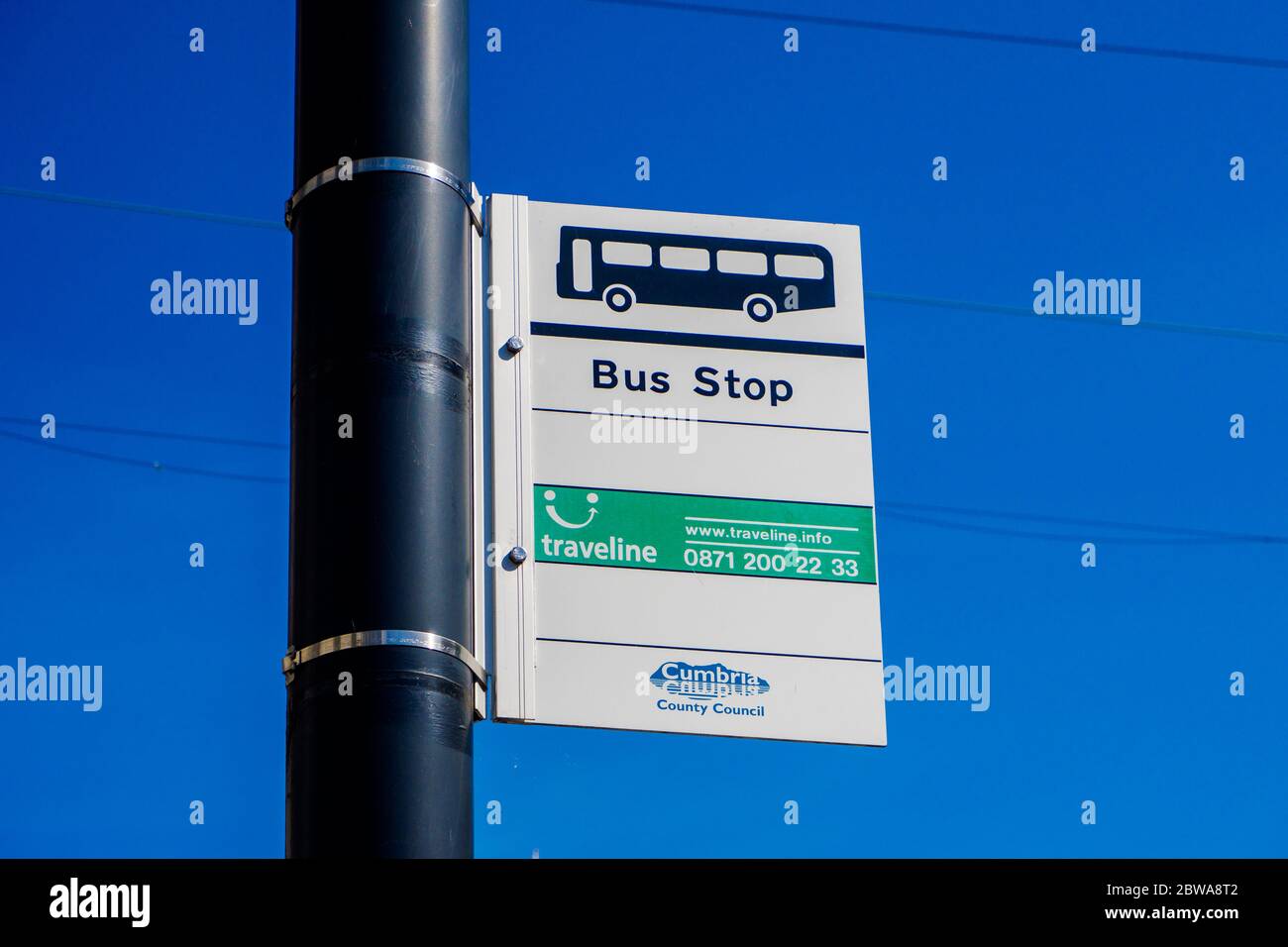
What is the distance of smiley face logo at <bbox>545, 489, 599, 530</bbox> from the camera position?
6.14m

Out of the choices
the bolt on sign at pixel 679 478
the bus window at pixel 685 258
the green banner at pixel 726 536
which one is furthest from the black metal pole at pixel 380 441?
the bus window at pixel 685 258

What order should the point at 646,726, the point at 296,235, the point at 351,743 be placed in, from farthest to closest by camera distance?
the point at 646,726, the point at 296,235, the point at 351,743

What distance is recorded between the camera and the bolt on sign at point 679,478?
20.1ft

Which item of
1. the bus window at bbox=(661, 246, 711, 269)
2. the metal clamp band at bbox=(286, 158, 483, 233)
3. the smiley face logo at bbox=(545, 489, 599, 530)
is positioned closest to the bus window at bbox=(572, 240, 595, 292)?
the bus window at bbox=(661, 246, 711, 269)

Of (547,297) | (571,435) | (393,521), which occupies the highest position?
(547,297)

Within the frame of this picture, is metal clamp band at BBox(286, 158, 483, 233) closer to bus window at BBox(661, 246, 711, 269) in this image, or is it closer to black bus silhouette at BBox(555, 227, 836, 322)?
black bus silhouette at BBox(555, 227, 836, 322)

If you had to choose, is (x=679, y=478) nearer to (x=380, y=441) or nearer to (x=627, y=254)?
(x=627, y=254)

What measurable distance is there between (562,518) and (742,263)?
1362 millimetres

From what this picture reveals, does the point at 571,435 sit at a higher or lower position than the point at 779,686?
higher

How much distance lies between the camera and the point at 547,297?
21.1 ft

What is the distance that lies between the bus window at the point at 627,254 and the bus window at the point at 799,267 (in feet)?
1.65
